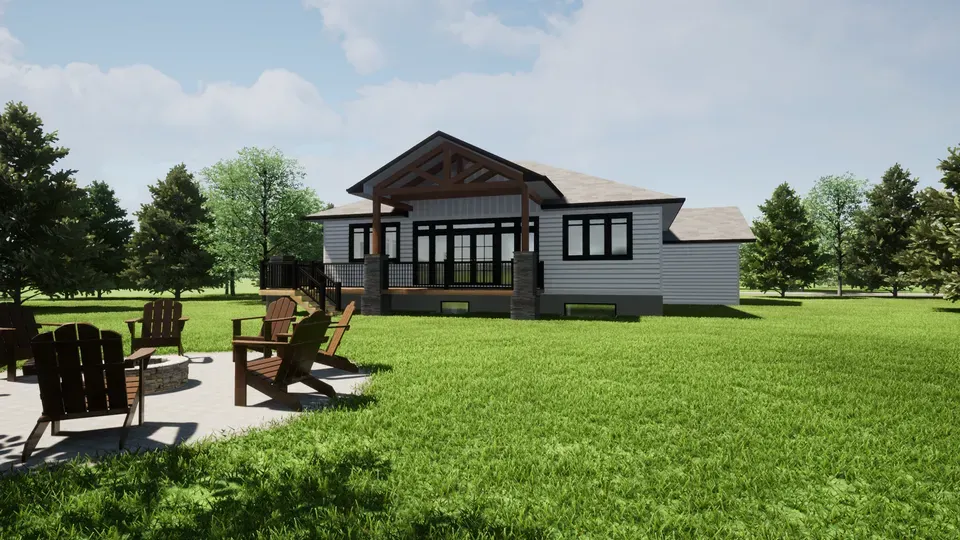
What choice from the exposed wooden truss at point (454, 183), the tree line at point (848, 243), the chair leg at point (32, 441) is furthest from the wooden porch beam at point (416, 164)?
the tree line at point (848, 243)

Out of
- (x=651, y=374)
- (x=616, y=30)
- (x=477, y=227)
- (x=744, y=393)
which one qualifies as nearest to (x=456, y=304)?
(x=477, y=227)

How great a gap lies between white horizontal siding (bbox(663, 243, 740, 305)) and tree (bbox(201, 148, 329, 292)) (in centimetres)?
2316

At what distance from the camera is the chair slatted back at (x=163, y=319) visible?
30.8 feet

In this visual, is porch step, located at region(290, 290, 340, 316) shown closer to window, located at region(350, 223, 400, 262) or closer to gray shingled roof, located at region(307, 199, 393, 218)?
window, located at region(350, 223, 400, 262)

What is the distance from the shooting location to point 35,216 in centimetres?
2622

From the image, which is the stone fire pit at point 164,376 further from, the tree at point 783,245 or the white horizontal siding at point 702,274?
the tree at point 783,245

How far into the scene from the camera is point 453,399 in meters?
6.59

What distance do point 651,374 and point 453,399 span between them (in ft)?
11.3

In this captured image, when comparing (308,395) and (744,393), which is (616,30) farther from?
(308,395)

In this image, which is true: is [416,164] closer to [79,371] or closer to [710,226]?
[79,371]

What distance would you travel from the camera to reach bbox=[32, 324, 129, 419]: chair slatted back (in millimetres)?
4488

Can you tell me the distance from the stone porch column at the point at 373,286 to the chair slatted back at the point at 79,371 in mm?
15030

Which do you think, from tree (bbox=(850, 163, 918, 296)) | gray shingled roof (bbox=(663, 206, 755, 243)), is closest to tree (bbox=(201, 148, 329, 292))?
gray shingled roof (bbox=(663, 206, 755, 243))

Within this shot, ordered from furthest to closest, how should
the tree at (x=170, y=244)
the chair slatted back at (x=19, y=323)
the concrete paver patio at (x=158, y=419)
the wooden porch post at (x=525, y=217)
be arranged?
the tree at (x=170, y=244), the wooden porch post at (x=525, y=217), the chair slatted back at (x=19, y=323), the concrete paver patio at (x=158, y=419)
